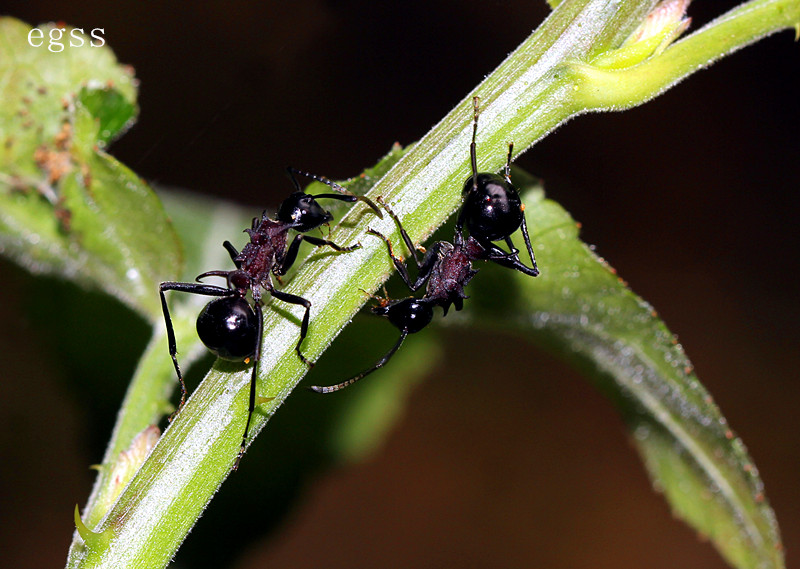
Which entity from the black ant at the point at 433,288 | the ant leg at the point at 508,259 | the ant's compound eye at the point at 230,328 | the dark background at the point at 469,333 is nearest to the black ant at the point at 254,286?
the ant's compound eye at the point at 230,328

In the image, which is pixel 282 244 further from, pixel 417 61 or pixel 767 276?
pixel 767 276

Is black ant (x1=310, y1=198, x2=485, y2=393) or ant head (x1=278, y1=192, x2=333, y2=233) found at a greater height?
ant head (x1=278, y1=192, x2=333, y2=233)

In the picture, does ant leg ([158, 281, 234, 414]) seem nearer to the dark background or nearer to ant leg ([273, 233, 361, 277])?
ant leg ([273, 233, 361, 277])

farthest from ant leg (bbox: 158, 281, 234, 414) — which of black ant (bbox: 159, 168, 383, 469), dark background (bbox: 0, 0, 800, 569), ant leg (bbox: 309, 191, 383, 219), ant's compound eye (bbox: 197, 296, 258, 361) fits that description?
dark background (bbox: 0, 0, 800, 569)

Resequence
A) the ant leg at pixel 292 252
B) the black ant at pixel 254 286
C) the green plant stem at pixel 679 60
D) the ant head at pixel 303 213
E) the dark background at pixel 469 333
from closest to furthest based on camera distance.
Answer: the green plant stem at pixel 679 60, the black ant at pixel 254 286, the ant leg at pixel 292 252, the ant head at pixel 303 213, the dark background at pixel 469 333

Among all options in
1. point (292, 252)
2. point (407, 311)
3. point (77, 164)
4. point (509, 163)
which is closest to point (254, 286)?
point (292, 252)

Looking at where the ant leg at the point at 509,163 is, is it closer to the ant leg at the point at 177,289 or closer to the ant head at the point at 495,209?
the ant head at the point at 495,209

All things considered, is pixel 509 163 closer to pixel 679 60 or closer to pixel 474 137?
pixel 474 137
